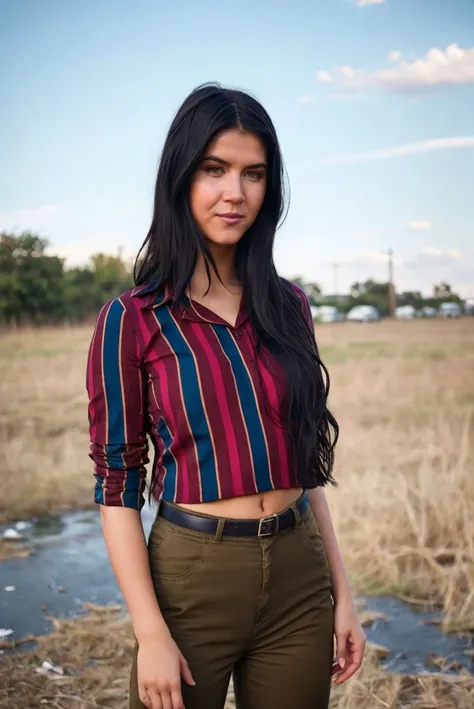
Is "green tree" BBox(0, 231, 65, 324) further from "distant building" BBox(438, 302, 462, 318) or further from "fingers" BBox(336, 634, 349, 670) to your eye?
"fingers" BBox(336, 634, 349, 670)

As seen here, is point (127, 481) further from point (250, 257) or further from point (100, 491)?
point (250, 257)

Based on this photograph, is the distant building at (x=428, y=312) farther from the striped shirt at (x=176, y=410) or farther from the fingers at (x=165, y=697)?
the fingers at (x=165, y=697)

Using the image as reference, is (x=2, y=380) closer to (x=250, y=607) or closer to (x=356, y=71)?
(x=356, y=71)

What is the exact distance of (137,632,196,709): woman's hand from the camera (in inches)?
45.0

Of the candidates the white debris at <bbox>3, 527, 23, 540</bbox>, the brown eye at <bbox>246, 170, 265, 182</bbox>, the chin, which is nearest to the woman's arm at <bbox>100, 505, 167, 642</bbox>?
the chin

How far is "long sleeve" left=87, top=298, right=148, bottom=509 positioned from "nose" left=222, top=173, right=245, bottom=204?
0.25 metres

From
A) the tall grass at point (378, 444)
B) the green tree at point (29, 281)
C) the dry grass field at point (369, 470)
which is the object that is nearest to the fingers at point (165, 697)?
the dry grass field at point (369, 470)

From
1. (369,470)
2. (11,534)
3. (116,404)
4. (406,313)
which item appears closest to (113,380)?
(116,404)

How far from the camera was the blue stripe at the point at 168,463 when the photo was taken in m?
1.23

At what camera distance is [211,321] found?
50.8 inches

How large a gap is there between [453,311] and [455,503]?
7.48ft

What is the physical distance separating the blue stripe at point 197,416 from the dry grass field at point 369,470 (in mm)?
1453

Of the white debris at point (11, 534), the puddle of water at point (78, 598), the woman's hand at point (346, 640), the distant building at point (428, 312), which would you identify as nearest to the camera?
the woman's hand at point (346, 640)

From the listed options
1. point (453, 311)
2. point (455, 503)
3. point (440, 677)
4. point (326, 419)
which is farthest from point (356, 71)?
point (326, 419)
